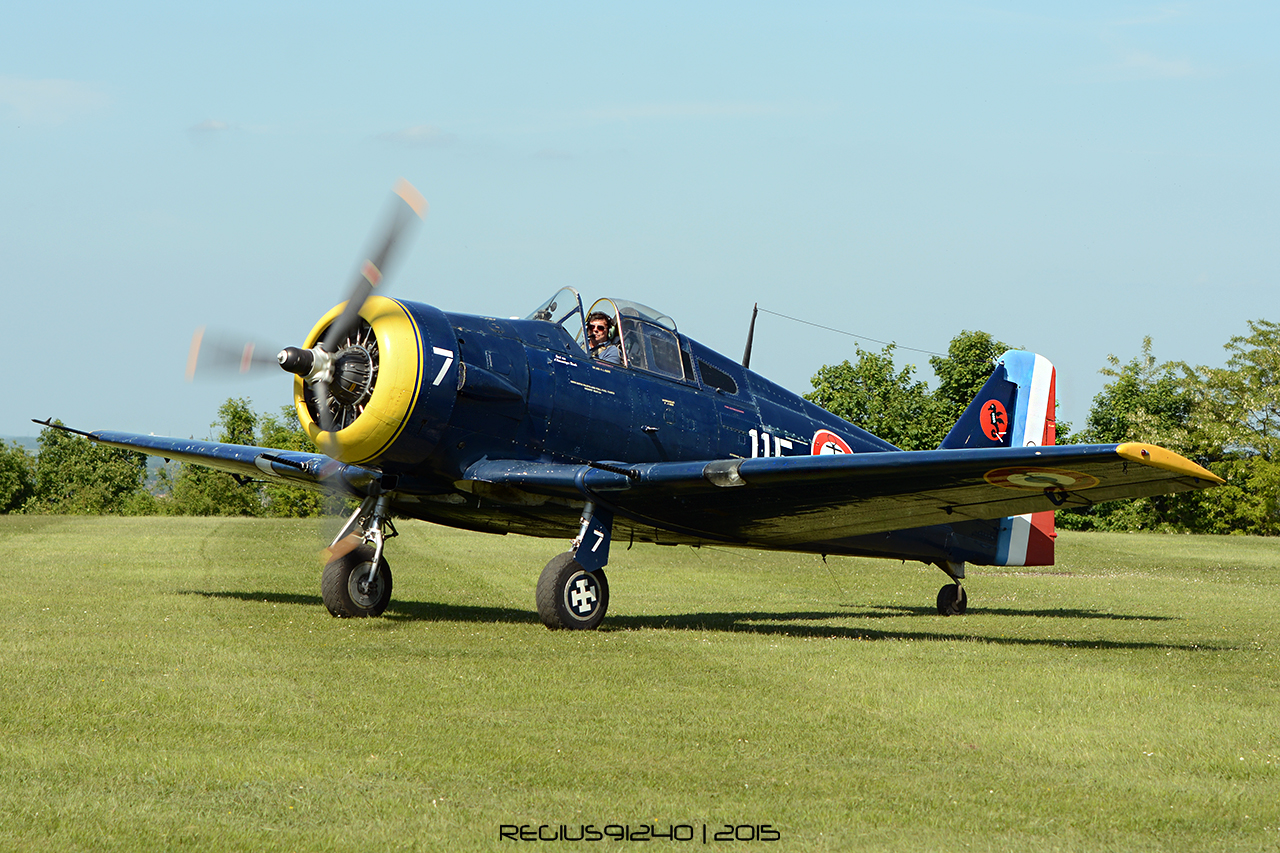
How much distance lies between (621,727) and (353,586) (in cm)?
612

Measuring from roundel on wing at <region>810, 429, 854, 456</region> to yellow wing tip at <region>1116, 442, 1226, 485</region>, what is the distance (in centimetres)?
529

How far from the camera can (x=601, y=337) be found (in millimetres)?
12445

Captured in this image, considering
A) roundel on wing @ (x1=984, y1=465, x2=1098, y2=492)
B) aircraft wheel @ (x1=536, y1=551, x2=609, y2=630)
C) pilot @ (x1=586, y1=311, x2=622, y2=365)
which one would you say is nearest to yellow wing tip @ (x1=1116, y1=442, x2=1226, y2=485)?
Answer: roundel on wing @ (x1=984, y1=465, x2=1098, y2=492)

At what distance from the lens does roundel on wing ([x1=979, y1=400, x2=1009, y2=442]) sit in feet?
53.4

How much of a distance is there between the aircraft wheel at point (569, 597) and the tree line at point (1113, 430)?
42049mm

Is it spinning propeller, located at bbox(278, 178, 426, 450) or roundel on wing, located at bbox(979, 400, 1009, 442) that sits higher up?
roundel on wing, located at bbox(979, 400, 1009, 442)

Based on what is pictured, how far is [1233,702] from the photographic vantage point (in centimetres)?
823

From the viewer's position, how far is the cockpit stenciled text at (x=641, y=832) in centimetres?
475

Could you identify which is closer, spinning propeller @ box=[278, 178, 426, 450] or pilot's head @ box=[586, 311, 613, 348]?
spinning propeller @ box=[278, 178, 426, 450]

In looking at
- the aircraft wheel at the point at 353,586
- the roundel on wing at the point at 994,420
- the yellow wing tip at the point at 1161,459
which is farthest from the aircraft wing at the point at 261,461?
the roundel on wing at the point at 994,420

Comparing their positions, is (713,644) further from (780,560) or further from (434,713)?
(780,560)

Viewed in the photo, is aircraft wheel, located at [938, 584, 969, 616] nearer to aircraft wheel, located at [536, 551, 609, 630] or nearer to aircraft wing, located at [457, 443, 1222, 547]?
aircraft wing, located at [457, 443, 1222, 547]

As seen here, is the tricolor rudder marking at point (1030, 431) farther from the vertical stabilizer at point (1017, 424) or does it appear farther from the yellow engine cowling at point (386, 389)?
the yellow engine cowling at point (386, 389)

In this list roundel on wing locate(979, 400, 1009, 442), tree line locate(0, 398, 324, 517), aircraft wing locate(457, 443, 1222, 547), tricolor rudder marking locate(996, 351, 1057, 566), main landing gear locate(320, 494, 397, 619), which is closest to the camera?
aircraft wing locate(457, 443, 1222, 547)
